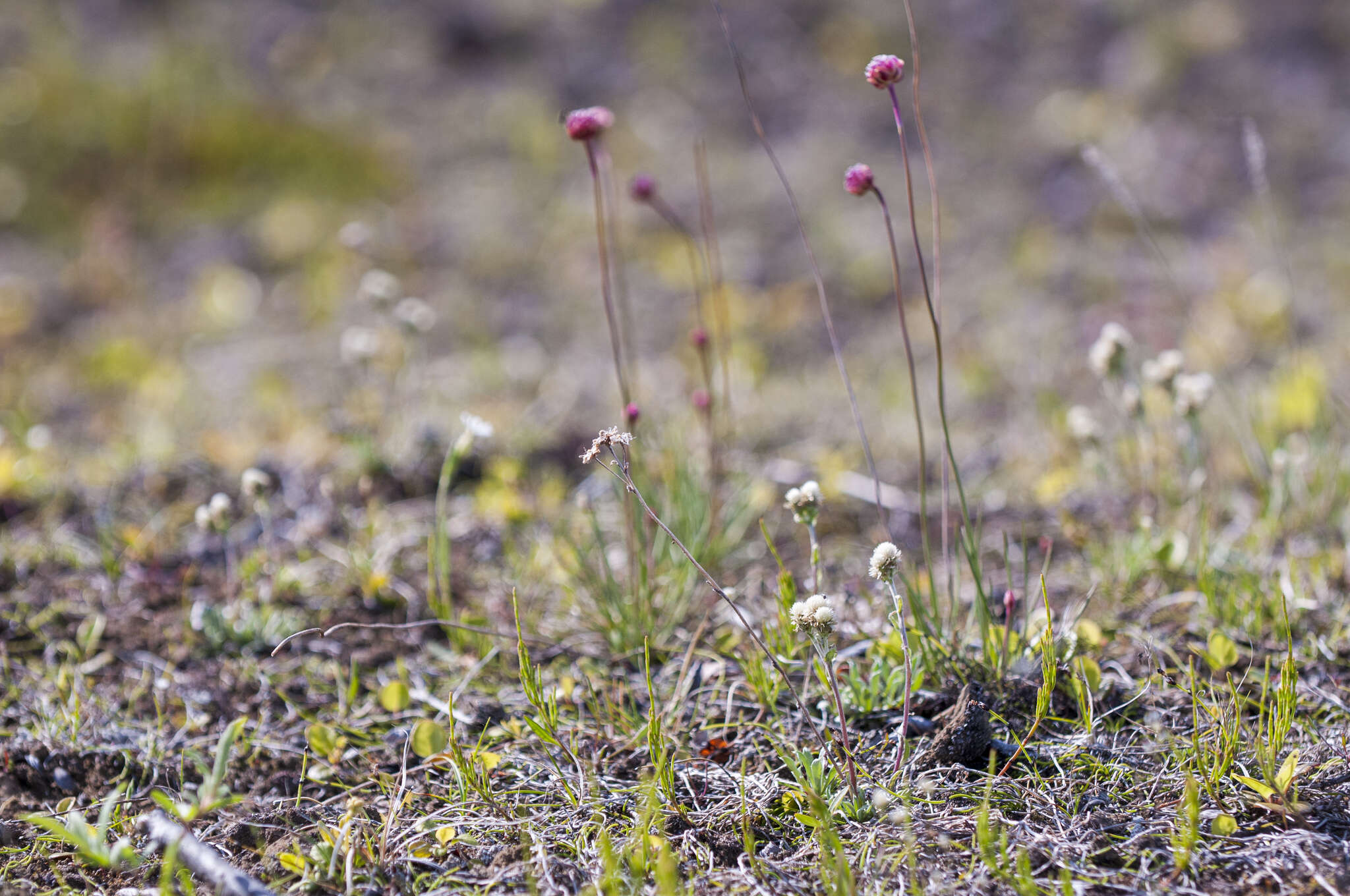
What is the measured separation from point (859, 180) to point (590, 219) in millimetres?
3619

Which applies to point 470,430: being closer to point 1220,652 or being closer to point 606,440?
point 606,440

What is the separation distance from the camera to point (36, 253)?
4355 mm

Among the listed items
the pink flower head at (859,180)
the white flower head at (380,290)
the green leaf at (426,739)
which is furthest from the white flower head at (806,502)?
the white flower head at (380,290)

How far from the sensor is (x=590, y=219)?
4828mm

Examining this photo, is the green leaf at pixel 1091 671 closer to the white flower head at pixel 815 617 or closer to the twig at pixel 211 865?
the white flower head at pixel 815 617

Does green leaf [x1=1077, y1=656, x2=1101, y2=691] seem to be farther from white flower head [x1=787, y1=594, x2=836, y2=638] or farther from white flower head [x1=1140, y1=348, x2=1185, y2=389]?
white flower head [x1=1140, y1=348, x2=1185, y2=389]

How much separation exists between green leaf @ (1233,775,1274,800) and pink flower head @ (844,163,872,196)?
1.08m

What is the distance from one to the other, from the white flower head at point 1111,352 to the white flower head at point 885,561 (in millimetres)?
970

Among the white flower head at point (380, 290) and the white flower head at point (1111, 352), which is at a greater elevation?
the white flower head at point (380, 290)

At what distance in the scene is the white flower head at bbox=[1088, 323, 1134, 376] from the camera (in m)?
1.95

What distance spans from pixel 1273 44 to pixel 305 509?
640cm

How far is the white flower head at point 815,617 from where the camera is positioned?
4.17ft

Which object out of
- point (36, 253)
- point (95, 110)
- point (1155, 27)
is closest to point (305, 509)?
point (36, 253)

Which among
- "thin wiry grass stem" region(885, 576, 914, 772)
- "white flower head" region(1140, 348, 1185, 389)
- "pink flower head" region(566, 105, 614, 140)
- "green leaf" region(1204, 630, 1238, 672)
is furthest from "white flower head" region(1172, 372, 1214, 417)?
"pink flower head" region(566, 105, 614, 140)
